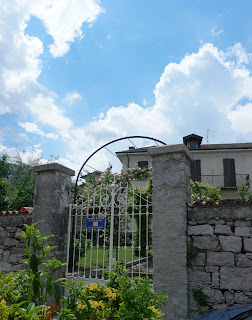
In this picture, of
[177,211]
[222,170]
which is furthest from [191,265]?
[222,170]

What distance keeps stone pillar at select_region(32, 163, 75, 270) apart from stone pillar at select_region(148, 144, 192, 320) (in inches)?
76.7

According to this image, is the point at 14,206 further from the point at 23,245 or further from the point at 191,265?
the point at 191,265

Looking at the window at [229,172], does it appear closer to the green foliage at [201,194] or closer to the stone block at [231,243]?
the green foliage at [201,194]

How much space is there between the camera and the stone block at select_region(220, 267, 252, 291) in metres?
3.77

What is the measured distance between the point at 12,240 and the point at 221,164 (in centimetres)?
1682

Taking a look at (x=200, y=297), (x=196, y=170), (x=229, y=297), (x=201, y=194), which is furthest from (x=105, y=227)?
(x=196, y=170)

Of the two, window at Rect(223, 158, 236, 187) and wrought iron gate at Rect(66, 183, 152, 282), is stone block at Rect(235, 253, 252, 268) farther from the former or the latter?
window at Rect(223, 158, 236, 187)

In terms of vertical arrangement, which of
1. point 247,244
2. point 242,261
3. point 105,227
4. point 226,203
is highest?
point 226,203

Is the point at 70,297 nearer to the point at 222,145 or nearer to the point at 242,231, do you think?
the point at 242,231

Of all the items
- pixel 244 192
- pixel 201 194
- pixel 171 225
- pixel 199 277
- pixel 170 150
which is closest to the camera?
pixel 199 277

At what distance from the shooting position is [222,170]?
19703 mm

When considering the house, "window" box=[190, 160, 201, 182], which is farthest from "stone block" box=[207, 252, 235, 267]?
"window" box=[190, 160, 201, 182]

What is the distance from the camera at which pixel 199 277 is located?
397 centimetres

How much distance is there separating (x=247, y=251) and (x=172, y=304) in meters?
1.30
